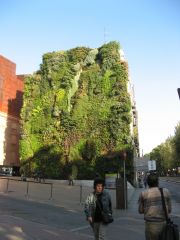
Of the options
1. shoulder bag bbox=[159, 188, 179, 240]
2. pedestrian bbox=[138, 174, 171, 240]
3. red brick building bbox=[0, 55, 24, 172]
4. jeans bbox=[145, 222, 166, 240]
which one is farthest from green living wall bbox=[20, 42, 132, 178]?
shoulder bag bbox=[159, 188, 179, 240]

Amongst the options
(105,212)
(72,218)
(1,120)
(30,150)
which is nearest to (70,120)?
(30,150)

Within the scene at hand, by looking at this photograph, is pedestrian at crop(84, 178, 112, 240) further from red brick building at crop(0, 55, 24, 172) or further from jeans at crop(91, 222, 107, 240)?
red brick building at crop(0, 55, 24, 172)

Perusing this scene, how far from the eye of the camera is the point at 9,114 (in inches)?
2292

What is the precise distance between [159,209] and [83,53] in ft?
141

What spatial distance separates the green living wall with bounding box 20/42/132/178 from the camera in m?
40.6

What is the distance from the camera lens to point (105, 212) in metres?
6.26

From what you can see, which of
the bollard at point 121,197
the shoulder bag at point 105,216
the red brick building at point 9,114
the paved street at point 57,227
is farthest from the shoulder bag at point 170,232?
the red brick building at point 9,114

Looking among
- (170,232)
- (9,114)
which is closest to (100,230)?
Answer: (170,232)

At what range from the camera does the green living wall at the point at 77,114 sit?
40.6m

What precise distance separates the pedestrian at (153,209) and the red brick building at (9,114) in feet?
164

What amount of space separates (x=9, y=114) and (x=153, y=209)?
54.8m

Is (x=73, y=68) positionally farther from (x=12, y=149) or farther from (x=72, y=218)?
(x=72, y=218)

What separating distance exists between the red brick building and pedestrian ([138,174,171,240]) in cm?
5008

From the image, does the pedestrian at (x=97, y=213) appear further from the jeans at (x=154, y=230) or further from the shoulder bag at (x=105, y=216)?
the jeans at (x=154, y=230)
